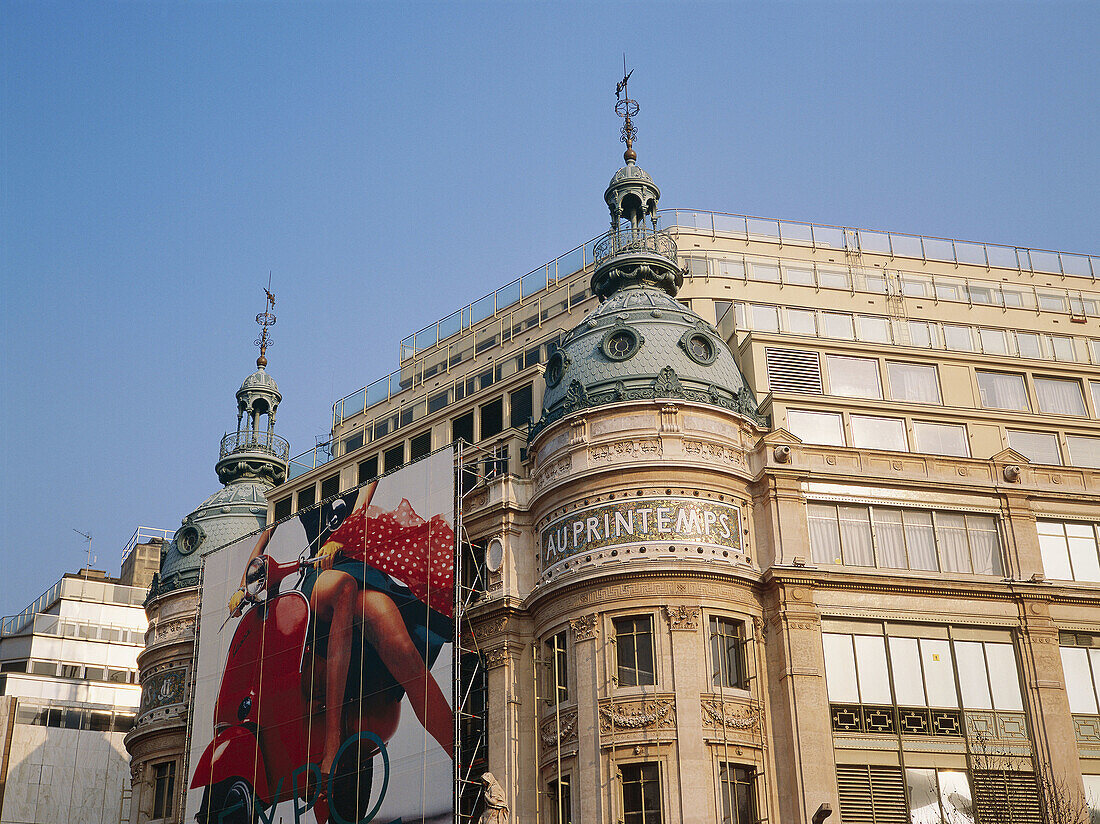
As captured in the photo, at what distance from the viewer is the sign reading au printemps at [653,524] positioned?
5181 cm

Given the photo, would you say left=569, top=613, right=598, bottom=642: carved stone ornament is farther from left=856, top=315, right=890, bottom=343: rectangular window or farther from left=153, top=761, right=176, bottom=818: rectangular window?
left=153, top=761, right=176, bottom=818: rectangular window

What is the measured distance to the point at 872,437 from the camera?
59.8 metres

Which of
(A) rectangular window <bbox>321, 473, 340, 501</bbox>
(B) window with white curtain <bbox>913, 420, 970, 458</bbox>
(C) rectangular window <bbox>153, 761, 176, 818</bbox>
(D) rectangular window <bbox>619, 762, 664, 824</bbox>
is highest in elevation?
(A) rectangular window <bbox>321, 473, 340, 501</bbox>

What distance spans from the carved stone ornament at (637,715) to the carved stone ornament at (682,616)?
2.66 metres

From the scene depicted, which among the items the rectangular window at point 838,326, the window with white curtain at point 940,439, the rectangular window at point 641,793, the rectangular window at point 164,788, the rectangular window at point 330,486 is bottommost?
the rectangular window at point 641,793

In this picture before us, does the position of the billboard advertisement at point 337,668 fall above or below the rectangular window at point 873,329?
below

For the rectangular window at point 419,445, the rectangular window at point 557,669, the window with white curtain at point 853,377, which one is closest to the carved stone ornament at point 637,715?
the rectangular window at point 557,669

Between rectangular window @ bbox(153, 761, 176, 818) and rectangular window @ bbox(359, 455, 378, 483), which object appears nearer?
rectangular window @ bbox(153, 761, 176, 818)

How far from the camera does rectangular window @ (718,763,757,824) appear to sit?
48.2 m

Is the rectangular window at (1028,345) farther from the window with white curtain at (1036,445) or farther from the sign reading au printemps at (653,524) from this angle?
the sign reading au printemps at (653,524)

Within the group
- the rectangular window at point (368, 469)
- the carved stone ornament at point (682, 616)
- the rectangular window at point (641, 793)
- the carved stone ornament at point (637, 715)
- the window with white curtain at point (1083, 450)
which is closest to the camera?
the rectangular window at point (641, 793)

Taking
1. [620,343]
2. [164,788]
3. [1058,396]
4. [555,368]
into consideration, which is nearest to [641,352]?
[620,343]

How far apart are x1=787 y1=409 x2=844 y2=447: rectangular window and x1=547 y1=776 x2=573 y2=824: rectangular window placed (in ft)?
57.1

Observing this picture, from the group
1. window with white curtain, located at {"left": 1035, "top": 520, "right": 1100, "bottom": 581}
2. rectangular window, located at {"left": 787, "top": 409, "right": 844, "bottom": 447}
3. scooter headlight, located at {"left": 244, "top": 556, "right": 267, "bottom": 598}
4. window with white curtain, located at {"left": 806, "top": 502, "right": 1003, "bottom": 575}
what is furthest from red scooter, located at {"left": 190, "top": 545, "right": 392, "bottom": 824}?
window with white curtain, located at {"left": 1035, "top": 520, "right": 1100, "bottom": 581}
